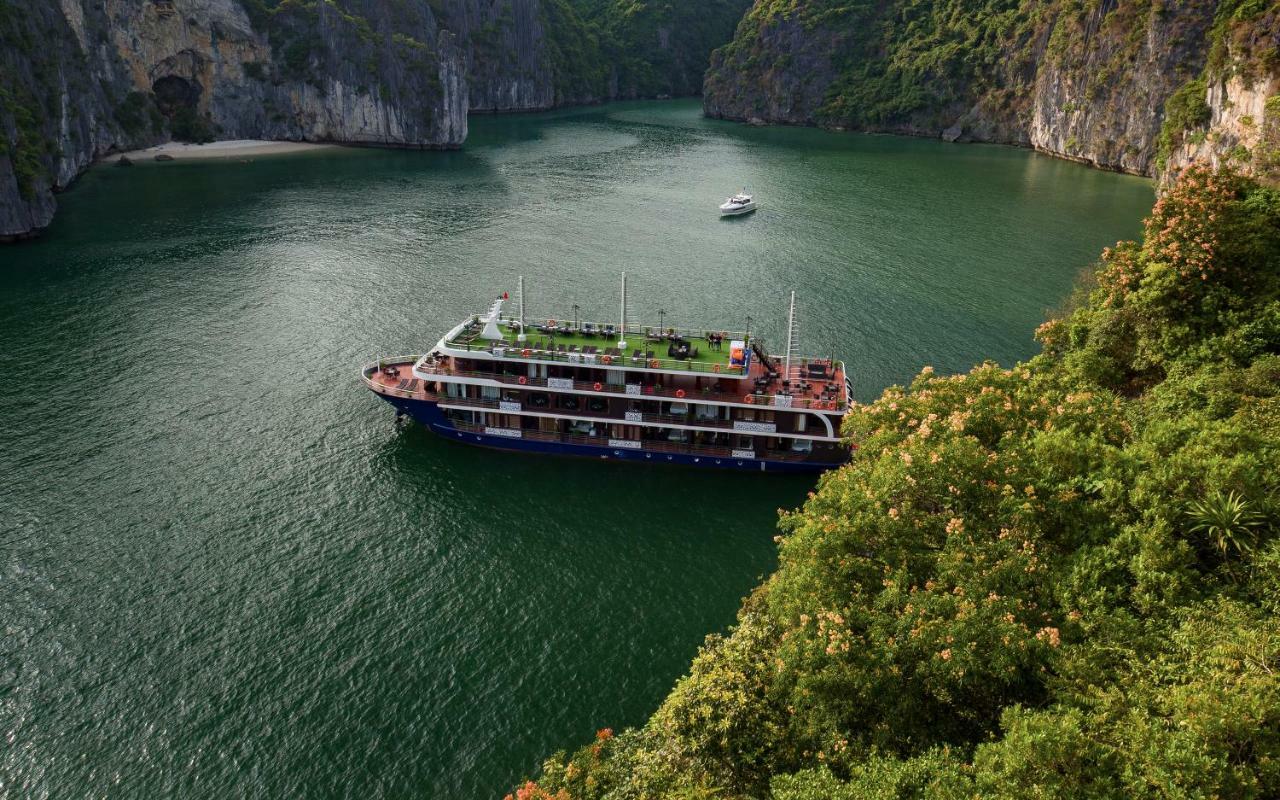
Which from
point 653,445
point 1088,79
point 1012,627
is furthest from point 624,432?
point 1088,79

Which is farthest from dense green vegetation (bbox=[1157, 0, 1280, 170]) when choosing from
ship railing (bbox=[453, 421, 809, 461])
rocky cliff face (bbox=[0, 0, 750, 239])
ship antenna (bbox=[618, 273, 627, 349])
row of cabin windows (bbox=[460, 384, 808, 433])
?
rocky cliff face (bbox=[0, 0, 750, 239])

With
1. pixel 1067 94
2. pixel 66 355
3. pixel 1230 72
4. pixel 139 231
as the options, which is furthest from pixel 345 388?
pixel 1067 94

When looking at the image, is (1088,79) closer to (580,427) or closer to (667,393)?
(667,393)

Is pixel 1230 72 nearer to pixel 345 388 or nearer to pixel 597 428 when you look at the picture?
pixel 597 428

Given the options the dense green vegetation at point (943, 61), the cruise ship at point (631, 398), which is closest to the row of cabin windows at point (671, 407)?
the cruise ship at point (631, 398)

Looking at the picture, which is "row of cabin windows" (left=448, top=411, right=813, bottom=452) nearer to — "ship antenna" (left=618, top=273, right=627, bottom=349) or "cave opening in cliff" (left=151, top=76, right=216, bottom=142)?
"ship antenna" (left=618, top=273, right=627, bottom=349)
